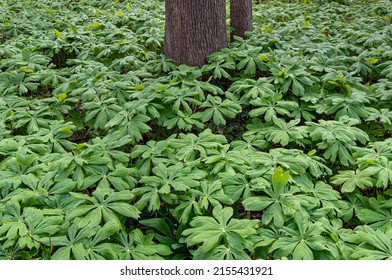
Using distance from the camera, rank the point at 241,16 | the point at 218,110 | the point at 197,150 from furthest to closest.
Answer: the point at 241,16
the point at 218,110
the point at 197,150

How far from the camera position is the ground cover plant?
2.31 m

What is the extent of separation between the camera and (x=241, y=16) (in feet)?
17.5

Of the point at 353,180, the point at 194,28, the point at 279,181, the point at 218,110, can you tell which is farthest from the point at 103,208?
the point at 194,28

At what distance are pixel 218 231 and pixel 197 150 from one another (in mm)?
927

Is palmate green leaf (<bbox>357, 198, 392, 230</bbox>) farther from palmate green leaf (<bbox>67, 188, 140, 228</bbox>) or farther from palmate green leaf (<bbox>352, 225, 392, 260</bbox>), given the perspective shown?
palmate green leaf (<bbox>67, 188, 140, 228</bbox>)

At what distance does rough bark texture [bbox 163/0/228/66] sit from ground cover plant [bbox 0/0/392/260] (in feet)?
0.63

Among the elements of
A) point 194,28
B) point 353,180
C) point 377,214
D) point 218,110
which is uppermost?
point 194,28

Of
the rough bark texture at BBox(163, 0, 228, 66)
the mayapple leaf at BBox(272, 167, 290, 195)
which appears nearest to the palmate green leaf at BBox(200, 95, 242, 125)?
the rough bark texture at BBox(163, 0, 228, 66)

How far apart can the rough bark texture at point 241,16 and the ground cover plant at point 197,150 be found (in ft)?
1.49

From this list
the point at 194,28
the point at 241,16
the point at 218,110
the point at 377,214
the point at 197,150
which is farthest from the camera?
the point at 241,16

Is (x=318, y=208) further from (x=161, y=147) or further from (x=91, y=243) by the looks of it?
(x=91, y=243)

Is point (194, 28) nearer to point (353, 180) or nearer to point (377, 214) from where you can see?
point (353, 180)

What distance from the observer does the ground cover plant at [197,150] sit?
231cm

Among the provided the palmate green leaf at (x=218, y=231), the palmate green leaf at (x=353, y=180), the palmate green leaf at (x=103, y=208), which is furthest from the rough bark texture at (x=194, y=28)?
the palmate green leaf at (x=218, y=231)
